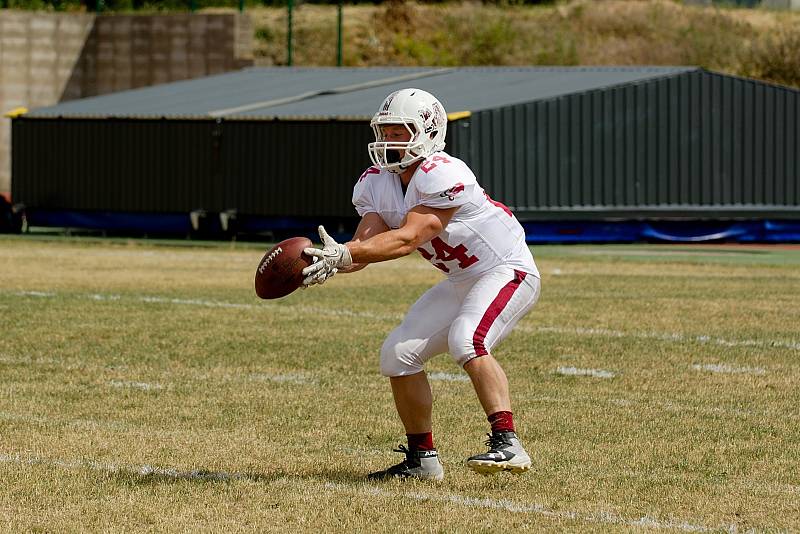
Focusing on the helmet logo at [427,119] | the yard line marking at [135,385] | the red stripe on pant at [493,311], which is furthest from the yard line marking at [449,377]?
the helmet logo at [427,119]

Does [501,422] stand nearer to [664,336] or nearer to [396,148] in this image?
[396,148]

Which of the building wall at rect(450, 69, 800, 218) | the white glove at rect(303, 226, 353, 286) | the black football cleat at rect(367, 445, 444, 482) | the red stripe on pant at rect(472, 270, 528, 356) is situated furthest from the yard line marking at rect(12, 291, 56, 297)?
the building wall at rect(450, 69, 800, 218)

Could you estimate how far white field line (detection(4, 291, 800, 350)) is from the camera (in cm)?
1215

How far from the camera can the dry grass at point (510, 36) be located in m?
44.4

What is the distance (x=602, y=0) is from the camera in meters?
51.2

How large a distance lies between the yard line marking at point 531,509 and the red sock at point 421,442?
1.14ft

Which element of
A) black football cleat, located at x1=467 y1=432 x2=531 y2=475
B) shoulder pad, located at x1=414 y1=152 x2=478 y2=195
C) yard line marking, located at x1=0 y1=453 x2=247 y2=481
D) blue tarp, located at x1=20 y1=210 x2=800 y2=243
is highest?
shoulder pad, located at x1=414 y1=152 x2=478 y2=195

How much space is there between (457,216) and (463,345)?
1.96 ft

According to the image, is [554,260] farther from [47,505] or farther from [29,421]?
[47,505]

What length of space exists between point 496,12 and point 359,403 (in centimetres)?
4002

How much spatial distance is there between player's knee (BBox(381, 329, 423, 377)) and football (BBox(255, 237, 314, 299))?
0.66 metres

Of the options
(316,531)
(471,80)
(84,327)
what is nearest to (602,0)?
(471,80)

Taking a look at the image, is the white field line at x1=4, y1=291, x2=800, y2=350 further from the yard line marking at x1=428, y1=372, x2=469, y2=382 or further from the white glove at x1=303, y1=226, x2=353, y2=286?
the white glove at x1=303, y1=226, x2=353, y2=286

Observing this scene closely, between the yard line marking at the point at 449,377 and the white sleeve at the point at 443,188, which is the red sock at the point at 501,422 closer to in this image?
the white sleeve at the point at 443,188
